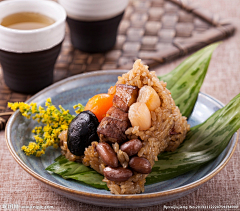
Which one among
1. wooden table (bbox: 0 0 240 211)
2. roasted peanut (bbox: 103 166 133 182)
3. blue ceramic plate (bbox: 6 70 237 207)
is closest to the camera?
blue ceramic plate (bbox: 6 70 237 207)

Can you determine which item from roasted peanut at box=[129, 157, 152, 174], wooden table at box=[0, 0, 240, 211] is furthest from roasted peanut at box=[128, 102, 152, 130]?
wooden table at box=[0, 0, 240, 211]

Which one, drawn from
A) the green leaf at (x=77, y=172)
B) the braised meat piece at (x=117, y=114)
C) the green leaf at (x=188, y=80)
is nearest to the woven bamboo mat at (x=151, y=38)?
the green leaf at (x=188, y=80)

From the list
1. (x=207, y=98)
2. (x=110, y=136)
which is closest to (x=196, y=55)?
(x=207, y=98)

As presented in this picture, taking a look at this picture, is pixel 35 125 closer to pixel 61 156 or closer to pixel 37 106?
pixel 37 106

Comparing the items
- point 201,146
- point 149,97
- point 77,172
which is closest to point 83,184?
point 77,172

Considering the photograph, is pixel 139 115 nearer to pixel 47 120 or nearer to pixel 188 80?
pixel 47 120

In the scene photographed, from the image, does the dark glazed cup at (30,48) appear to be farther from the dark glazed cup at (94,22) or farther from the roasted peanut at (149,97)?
the roasted peanut at (149,97)

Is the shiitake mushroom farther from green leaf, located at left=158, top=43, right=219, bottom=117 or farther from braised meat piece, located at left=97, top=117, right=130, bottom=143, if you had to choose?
green leaf, located at left=158, top=43, right=219, bottom=117
